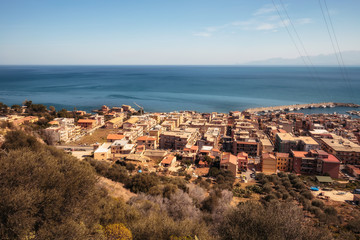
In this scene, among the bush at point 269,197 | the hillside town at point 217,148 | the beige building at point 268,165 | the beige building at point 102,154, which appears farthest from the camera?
the beige building at point 268,165

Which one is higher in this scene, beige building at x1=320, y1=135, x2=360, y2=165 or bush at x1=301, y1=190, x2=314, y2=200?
beige building at x1=320, y1=135, x2=360, y2=165

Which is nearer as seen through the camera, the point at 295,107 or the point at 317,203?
the point at 317,203

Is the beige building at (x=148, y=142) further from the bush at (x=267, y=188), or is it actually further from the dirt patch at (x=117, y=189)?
the bush at (x=267, y=188)

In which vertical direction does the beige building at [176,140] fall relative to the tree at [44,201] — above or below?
below

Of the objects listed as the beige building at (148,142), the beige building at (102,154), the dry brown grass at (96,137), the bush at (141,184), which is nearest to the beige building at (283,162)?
the beige building at (148,142)

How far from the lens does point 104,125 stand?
2958 cm

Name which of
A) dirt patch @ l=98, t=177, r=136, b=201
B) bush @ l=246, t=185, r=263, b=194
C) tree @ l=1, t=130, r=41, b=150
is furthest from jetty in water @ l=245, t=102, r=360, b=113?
tree @ l=1, t=130, r=41, b=150

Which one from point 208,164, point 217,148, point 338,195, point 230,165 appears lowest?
point 338,195

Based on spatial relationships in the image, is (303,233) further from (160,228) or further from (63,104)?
(63,104)

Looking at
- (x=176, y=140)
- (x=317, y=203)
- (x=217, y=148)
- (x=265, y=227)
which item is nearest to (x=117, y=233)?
(x=265, y=227)

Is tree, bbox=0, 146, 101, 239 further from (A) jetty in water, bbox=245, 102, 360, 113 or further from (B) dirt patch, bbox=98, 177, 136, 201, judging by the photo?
(A) jetty in water, bbox=245, 102, 360, 113

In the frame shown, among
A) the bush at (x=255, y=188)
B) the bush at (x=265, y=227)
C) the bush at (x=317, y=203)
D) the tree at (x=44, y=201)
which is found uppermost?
the tree at (x=44, y=201)

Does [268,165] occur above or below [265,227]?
below

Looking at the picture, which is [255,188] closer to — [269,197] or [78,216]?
[269,197]
